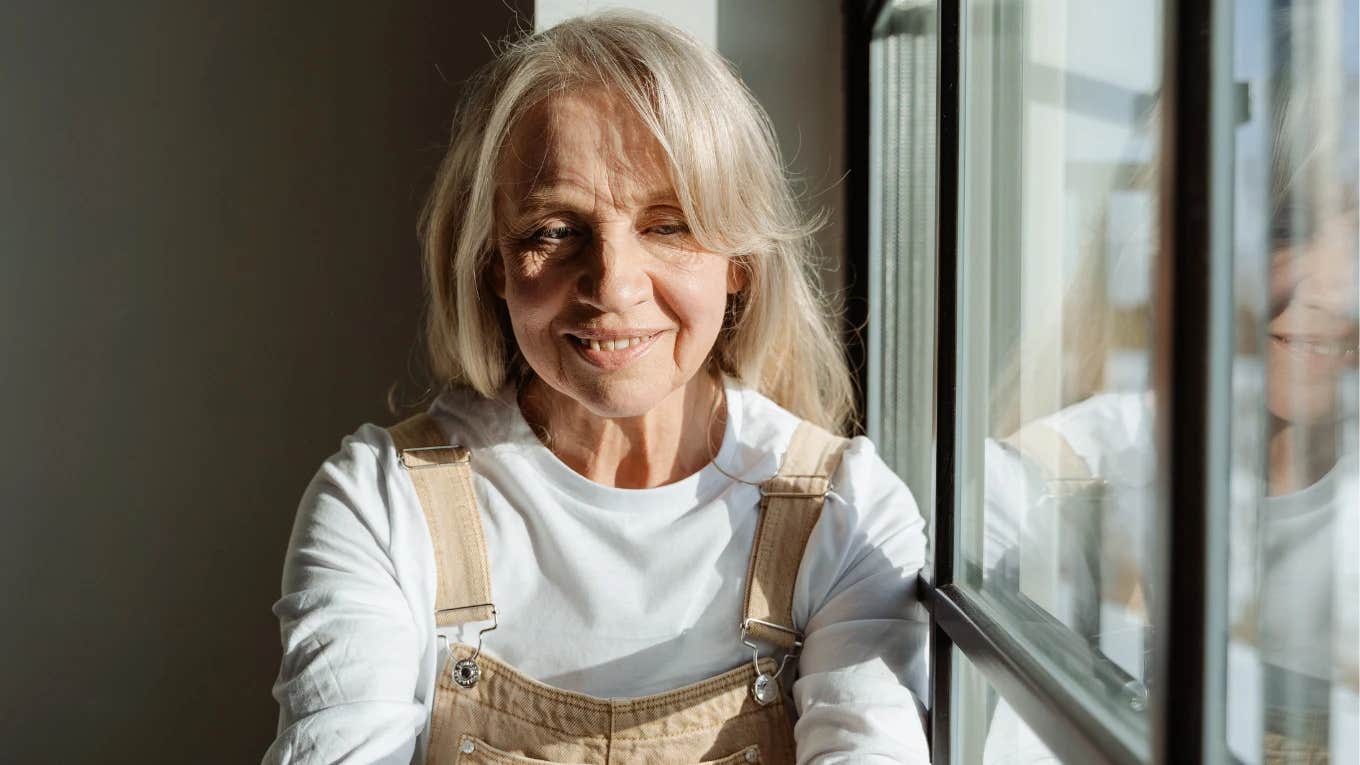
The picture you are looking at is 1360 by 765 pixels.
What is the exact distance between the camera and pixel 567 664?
1090 mm

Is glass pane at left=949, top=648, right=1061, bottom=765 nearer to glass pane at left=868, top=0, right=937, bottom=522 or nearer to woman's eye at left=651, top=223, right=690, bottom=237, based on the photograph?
glass pane at left=868, top=0, right=937, bottom=522

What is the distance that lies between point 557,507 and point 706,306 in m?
0.25

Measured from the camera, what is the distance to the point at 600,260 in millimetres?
1030

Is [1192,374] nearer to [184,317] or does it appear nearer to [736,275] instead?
[736,275]

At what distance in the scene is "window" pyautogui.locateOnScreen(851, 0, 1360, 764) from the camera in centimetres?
44

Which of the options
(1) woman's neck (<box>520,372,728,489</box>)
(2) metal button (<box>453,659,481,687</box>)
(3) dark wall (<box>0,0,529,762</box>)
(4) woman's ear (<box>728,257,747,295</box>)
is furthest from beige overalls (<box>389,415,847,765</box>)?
(3) dark wall (<box>0,0,529,762</box>)

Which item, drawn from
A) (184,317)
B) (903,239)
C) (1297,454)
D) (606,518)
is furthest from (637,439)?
(184,317)

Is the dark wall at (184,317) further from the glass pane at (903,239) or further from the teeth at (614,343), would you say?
the teeth at (614,343)

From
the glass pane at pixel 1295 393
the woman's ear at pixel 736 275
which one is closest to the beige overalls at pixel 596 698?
the woman's ear at pixel 736 275

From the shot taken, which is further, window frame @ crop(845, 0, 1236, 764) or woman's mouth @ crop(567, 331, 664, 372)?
woman's mouth @ crop(567, 331, 664, 372)

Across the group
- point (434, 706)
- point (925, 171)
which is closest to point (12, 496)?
→ point (434, 706)

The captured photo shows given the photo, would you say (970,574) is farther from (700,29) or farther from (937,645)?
(700,29)

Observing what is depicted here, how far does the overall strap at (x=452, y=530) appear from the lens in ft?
3.56

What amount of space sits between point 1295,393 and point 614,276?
0.65 metres
